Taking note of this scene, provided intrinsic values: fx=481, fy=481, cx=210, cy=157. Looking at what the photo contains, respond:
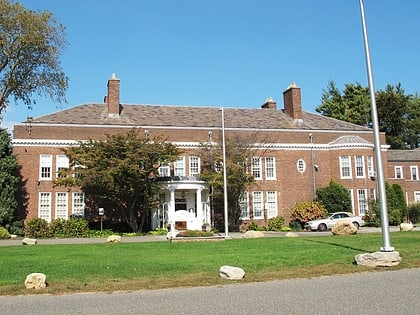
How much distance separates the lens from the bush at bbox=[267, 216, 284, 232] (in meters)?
38.2

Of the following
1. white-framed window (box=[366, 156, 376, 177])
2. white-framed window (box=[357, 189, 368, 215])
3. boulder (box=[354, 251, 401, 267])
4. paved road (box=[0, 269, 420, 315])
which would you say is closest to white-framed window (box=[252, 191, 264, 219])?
white-framed window (box=[357, 189, 368, 215])

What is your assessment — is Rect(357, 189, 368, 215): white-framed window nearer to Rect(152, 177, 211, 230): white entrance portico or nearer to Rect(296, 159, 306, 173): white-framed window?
Rect(296, 159, 306, 173): white-framed window

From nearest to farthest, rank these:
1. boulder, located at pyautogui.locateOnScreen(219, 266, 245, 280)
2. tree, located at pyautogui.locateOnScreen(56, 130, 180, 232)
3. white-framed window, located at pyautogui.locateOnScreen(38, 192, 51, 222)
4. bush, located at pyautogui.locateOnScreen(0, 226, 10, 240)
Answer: boulder, located at pyautogui.locateOnScreen(219, 266, 245, 280), bush, located at pyautogui.locateOnScreen(0, 226, 10, 240), tree, located at pyautogui.locateOnScreen(56, 130, 180, 232), white-framed window, located at pyautogui.locateOnScreen(38, 192, 51, 222)

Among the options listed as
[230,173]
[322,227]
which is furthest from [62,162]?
[322,227]

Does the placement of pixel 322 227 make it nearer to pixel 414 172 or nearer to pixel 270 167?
pixel 270 167

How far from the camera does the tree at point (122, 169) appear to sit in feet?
103

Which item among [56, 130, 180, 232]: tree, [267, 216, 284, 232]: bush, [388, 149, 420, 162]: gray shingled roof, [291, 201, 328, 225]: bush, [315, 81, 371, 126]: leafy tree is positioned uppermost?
[315, 81, 371, 126]: leafy tree

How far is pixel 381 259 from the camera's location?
527 inches

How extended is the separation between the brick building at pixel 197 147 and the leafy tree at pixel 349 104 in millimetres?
25619

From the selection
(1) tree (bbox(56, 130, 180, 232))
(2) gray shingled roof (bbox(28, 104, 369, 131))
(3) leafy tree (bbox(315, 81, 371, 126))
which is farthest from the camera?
(3) leafy tree (bbox(315, 81, 371, 126))

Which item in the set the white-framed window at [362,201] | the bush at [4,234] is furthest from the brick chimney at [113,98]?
the white-framed window at [362,201]

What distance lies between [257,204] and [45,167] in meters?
17.1

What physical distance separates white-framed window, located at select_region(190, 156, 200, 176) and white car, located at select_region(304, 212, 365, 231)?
967 cm

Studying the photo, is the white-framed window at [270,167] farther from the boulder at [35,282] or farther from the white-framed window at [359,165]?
the boulder at [35,282]
